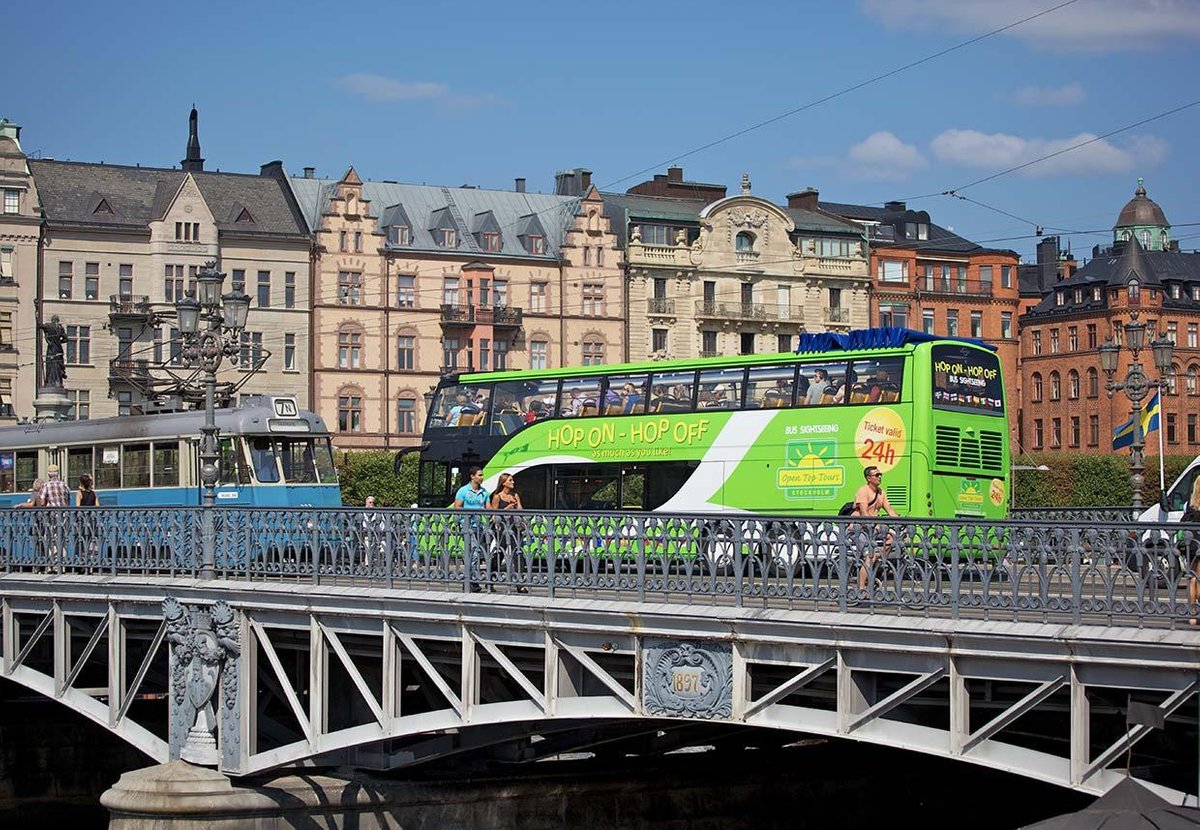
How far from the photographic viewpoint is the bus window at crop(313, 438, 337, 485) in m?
38.0

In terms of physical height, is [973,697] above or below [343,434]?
below

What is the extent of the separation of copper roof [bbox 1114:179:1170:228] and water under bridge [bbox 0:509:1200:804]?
287 feet

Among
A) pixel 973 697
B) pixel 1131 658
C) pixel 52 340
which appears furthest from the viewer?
pixel 52 340

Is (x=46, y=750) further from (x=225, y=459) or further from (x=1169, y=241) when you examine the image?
(x=1169, y=241)

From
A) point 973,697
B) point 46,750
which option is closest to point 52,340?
point 46,750

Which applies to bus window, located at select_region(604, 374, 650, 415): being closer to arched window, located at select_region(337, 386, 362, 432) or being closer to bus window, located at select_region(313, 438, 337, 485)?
bus window, located at select_region(313, 438, 337, 485)

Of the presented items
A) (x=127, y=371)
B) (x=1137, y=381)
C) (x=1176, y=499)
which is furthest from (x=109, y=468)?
(x=127, y=371)

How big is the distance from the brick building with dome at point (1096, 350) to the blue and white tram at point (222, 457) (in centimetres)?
6260

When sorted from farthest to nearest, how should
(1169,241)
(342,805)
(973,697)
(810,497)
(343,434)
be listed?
(1169,241)
(343,434)
(810,497)
(342,805)
(973,697)

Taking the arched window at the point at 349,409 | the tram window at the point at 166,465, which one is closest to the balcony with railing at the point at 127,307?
the arched window at the point at 349,409

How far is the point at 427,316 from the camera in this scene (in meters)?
81.1

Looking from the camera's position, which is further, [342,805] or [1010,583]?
[342,805]

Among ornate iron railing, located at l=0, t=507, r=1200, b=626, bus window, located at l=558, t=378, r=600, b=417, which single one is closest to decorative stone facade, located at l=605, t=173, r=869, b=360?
bus window, located at l=558, t=378, r=600, b=417

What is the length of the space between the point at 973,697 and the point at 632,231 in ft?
219
